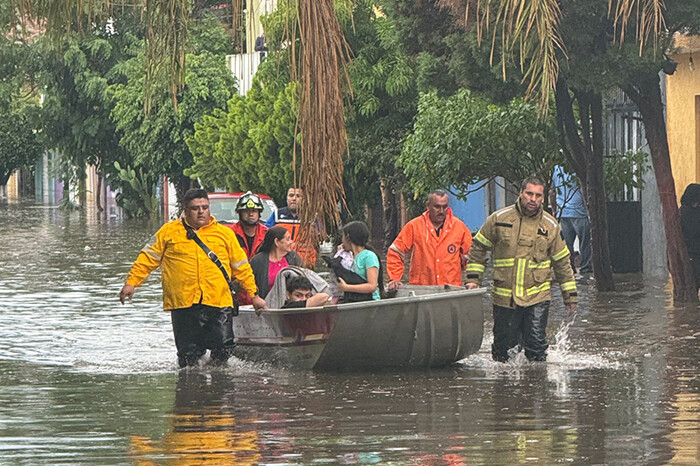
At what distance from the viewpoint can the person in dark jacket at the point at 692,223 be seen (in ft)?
60.7

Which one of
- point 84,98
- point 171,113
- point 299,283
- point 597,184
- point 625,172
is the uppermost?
point 84,98

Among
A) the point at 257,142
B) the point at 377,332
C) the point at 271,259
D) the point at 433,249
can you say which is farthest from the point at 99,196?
the point at 377,332

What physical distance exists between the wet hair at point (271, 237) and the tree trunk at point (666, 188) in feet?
21.3

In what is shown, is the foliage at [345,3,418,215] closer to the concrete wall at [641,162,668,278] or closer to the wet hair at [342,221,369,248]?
the concrete wall at [641,162,668,278]

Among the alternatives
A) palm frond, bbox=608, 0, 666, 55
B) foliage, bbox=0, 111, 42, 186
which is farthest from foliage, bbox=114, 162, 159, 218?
palm frond, bbox=608, 0, 666, 55

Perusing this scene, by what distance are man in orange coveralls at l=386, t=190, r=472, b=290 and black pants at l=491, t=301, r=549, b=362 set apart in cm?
116

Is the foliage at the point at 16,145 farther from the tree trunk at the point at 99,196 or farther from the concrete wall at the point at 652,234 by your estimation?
the concrete wall at the point at 652,234

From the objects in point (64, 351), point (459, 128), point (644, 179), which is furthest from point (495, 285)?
point (644, 179)

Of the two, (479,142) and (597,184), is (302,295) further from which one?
(479,142)

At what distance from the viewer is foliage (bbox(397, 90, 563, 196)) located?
22.2m

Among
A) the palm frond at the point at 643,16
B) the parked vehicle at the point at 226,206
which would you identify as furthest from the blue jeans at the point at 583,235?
the palm frond at the point at 643,16

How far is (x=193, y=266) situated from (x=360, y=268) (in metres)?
1.30

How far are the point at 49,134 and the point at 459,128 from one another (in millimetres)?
36104

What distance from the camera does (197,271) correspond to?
12.9m
